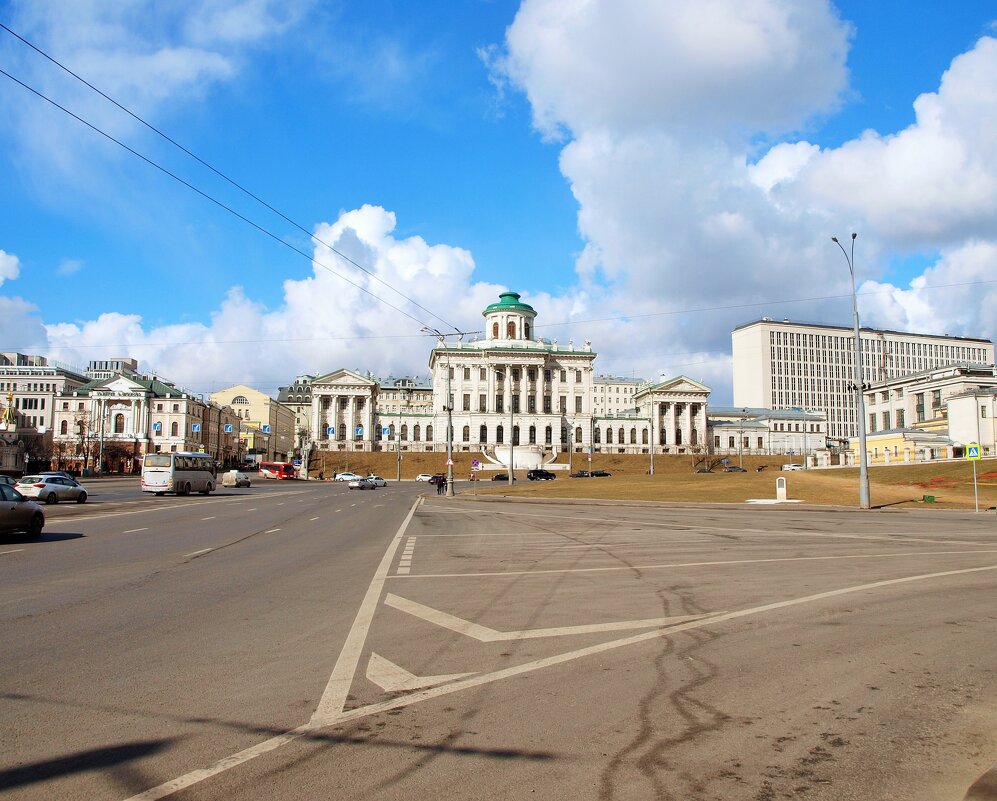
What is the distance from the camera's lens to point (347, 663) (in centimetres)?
716

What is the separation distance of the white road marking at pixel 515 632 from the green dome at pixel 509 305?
131553mm

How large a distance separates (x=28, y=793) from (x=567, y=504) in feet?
129

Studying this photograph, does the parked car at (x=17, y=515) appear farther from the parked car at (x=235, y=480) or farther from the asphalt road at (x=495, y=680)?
the parked car at (x=235, y=480)

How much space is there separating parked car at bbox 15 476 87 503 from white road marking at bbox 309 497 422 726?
3198cm

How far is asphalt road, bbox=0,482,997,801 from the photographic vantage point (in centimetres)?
466

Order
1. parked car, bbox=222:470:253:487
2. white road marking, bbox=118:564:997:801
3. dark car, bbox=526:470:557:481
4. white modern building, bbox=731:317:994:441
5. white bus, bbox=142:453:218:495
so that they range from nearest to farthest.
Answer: white road marking, bbox=118:564:997:801, white bus, bbox=142:453:218:495, parked car, bbox=222:470:253:487, dark car, bbox=526:470:557:481, white modern building, bbox=731:317:994:441

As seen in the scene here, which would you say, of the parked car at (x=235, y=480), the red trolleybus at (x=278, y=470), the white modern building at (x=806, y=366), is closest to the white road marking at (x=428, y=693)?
the parked car at (x=235, y=480)

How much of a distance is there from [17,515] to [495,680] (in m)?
16.6

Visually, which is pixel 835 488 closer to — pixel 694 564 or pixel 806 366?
pixel 694 564

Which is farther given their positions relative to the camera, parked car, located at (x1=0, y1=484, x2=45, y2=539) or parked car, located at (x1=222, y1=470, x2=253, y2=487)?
parked car, located at (x1=222, y1=470, x2=253, y2=487)

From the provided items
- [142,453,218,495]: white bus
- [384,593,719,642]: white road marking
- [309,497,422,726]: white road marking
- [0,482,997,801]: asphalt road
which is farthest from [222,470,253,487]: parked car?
[384,593,719,642]: white road marking

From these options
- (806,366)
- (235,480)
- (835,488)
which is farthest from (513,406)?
(806,366)

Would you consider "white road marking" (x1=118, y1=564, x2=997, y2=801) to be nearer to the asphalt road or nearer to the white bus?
the asphalt road

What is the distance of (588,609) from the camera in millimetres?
10062
